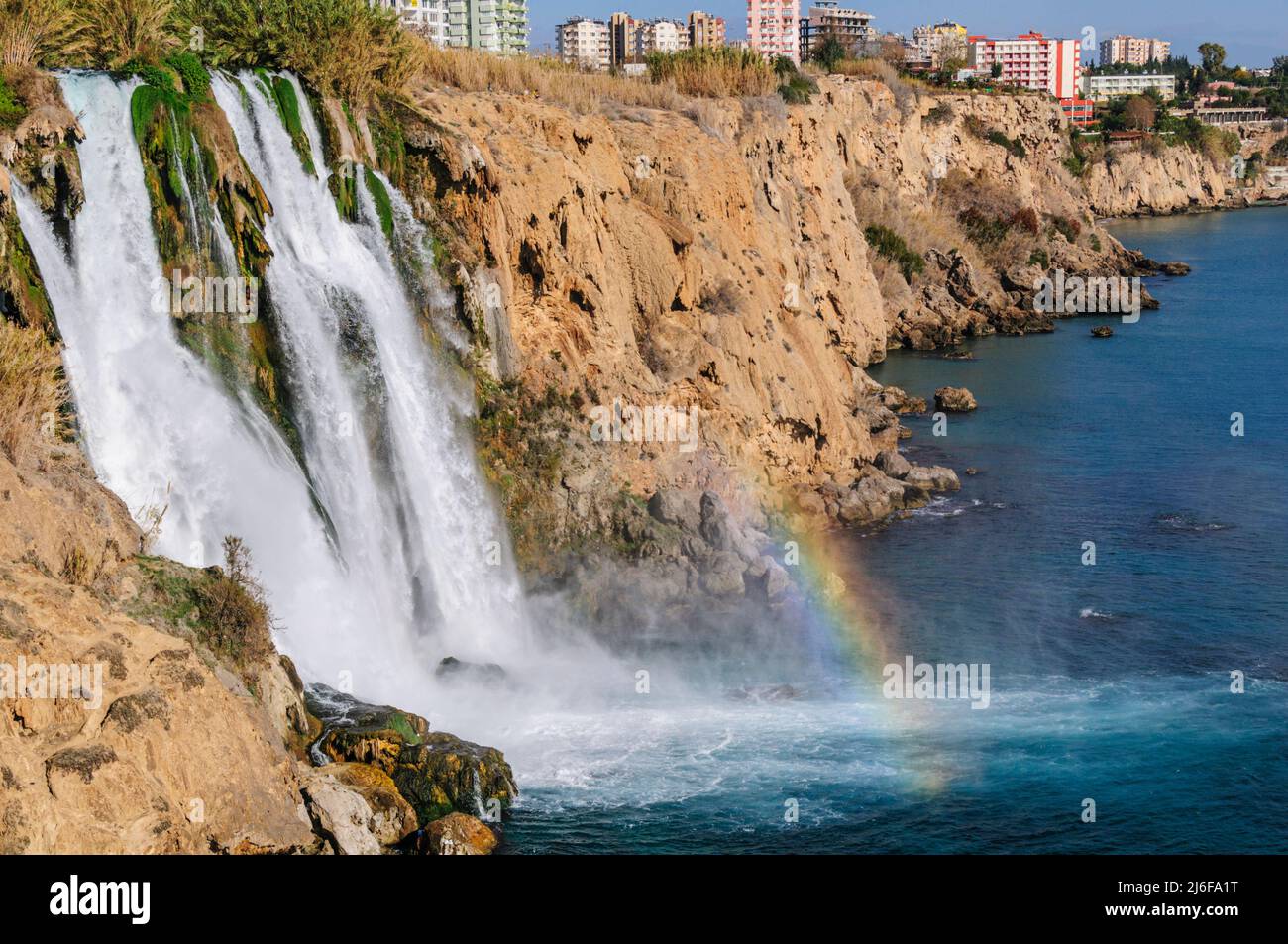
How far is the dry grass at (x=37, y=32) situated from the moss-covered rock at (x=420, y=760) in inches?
414

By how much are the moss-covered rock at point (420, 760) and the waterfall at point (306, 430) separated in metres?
2.89

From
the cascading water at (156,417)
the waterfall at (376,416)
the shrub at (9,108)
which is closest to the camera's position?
the cascading water at (156,417)

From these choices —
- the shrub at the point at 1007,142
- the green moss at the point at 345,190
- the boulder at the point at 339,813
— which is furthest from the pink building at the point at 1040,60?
the boulder at the point at 339,813

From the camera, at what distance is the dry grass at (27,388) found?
15.5 meters

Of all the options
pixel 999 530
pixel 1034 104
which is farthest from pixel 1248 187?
pixel 999 530

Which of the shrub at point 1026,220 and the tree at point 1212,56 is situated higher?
the tree at point 1212,56

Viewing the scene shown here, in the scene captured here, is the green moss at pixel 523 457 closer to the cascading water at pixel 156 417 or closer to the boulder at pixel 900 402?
the cascading water at pixel 156 417

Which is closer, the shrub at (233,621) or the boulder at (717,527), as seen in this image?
the shrub at (233,621)

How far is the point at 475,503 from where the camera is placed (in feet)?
86.4

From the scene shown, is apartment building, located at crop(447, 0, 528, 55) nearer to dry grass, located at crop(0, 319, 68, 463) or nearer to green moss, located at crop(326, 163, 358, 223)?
green moss, located at crop(326, 163, 358, 223)

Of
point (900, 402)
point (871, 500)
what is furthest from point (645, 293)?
point (900, 402)

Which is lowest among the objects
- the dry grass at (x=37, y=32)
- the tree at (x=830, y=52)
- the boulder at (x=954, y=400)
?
the boulder at (x=954, y=400)

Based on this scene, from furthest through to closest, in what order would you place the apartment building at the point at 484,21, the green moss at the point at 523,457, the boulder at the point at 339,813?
the apartment building at the point at 484,21
the green moss at the point at 523,457
the boulder at the point at 339,813

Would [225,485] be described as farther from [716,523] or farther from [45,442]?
[716,523]
